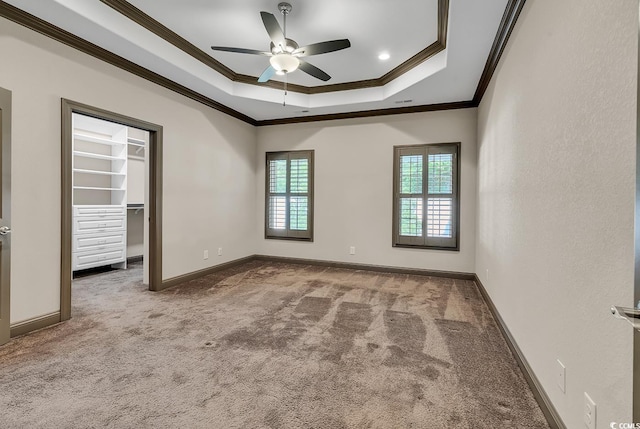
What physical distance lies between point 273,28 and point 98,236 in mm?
4329

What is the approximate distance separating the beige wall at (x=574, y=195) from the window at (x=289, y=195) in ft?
11.9

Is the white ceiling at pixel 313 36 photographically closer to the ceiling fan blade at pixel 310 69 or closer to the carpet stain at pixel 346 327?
the ceiling fan blade at pixel 310 69

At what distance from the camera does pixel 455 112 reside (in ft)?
15.7

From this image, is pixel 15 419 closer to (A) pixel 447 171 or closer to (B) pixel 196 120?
(B) pixel 196 120

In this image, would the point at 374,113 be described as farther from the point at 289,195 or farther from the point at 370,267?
the point at 370,267

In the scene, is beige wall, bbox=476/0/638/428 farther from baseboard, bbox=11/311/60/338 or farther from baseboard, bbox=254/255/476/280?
baseboard, bbox=11/311/60/338

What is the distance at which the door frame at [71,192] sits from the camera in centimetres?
295

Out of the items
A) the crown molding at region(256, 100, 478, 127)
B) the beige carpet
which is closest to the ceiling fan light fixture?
the crown molding at region(256, 100, 478, 127)

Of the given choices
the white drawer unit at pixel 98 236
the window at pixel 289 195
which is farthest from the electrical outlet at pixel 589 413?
the white drawer unit at pixel 98 236

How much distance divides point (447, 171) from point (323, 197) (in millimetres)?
2105

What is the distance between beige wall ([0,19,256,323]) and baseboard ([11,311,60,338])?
45 mm

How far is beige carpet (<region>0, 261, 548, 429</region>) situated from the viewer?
5.58 feet

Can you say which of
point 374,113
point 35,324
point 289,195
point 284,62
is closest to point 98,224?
point 35,324

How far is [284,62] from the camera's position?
3.02 metres
